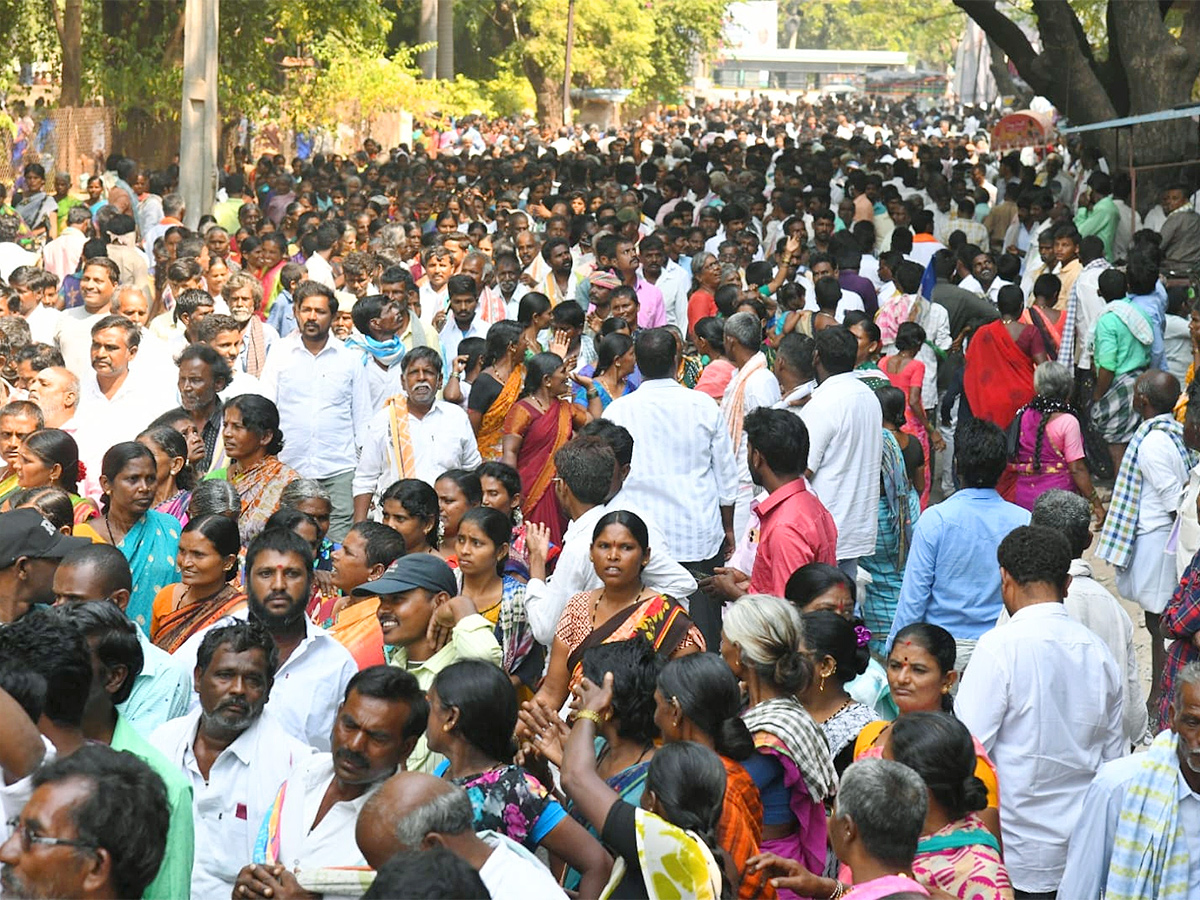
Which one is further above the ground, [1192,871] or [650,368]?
[650,368]

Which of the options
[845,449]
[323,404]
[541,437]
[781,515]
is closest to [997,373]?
[845,449]

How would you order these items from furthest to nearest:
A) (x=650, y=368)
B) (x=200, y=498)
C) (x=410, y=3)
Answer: (x=410, y=3) → (x=650, y=368) → (x=200, y=498)

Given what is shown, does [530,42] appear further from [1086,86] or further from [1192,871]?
[1192,871]

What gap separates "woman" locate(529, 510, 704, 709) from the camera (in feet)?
16.9

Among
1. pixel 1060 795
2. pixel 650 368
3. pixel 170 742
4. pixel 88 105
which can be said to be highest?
pixel 88 105

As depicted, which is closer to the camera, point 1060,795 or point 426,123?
point 1060,795

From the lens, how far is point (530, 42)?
47.0 meters

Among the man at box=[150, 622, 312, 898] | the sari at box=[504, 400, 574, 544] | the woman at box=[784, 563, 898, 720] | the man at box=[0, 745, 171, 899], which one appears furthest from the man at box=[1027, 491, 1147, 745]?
the man at box=[0, 745, 171, 899]

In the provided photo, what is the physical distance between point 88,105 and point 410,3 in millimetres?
18274

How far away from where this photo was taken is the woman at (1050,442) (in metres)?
8.22

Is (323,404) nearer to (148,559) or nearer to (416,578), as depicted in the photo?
(148,559)

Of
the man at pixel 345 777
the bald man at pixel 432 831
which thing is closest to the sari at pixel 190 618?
the man at pixel 345 777

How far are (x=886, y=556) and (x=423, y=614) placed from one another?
3.10 metres

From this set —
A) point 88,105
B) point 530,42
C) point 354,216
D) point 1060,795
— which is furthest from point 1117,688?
point 530,42
